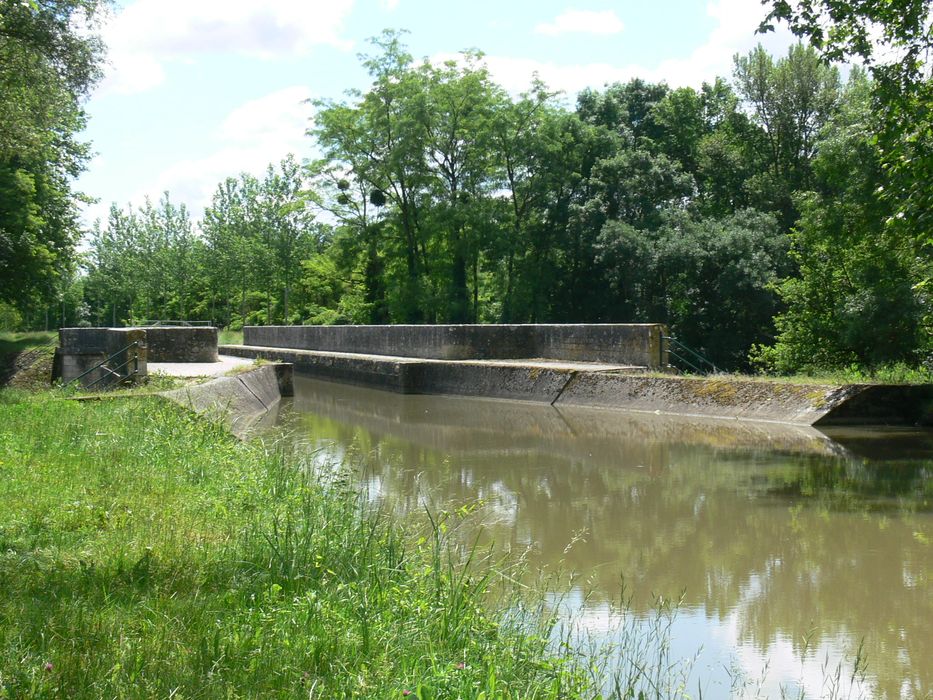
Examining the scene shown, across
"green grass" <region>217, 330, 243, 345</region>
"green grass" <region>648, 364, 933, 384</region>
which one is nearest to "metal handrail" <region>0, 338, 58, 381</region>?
"green grass" <region>217, 330, 243, 345</region>

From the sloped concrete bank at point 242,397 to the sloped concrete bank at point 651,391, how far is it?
272 centimetres

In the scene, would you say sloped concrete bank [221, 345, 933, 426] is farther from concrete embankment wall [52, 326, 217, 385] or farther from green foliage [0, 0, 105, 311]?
green foliage [0, 0, 105, 311]

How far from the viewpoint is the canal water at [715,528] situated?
4.63 m

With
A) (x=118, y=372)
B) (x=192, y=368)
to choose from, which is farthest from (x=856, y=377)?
(x=192, y=368)

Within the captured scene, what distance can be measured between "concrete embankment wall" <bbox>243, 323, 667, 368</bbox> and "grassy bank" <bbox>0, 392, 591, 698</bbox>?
10745mm

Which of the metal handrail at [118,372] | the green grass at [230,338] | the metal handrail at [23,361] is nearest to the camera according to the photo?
the metal handrail at [118,372]

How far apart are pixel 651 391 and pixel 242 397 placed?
21.1 feet

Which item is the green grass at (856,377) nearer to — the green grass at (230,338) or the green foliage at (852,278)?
the green foliage at (852,278)

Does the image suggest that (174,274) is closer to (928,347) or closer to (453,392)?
(453,392)

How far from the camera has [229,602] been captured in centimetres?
406

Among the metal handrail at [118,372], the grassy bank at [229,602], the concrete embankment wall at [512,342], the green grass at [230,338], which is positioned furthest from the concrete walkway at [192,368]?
the green grass at [230,338]

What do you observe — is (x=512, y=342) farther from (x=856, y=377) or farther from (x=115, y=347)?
(x=115, y=347)

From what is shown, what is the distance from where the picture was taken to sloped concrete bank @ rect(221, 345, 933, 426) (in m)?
12.7

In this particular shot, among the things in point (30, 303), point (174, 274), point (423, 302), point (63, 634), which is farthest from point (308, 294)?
point (63, 634)
